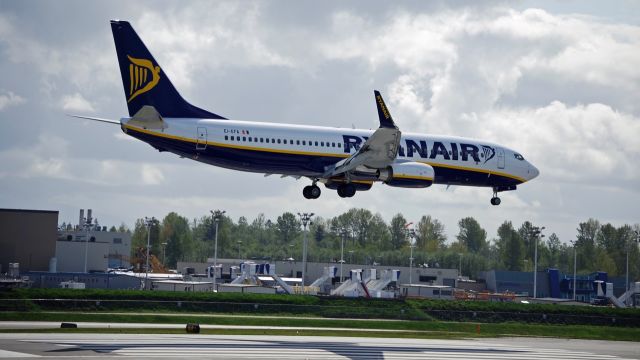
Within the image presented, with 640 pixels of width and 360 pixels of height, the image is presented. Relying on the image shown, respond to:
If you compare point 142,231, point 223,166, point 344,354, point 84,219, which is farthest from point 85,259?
point 142,231

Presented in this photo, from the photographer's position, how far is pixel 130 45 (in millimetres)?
57969

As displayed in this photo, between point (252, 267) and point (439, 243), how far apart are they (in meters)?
91.3

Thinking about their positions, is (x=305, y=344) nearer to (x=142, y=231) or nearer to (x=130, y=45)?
(x=130, y=45)

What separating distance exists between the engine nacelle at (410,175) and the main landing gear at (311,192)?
17.1 feet

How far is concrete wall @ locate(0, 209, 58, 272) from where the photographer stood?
9431 centimetres

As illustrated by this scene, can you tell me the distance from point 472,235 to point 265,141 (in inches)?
5450

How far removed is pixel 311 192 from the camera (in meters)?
63.8

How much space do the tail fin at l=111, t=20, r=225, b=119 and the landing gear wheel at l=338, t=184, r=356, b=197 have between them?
9.36 meters

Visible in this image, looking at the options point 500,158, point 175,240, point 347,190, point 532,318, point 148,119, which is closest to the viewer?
point 148,119

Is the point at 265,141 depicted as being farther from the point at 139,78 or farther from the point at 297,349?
the point at 297,349

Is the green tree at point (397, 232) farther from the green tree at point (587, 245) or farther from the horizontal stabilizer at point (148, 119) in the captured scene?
the horizontal stabilizer at point (148, 119)

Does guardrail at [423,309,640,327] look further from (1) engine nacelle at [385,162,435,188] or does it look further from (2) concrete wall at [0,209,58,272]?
(2) concrete wall at [0,209,58,272]

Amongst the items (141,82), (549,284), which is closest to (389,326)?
(141,82)

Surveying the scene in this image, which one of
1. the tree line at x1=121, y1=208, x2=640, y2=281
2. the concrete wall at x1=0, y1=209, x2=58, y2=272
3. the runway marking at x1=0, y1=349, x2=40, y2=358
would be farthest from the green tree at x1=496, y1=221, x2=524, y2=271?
the runway marking at x1=0, y1=349, x2=40, y2=358
